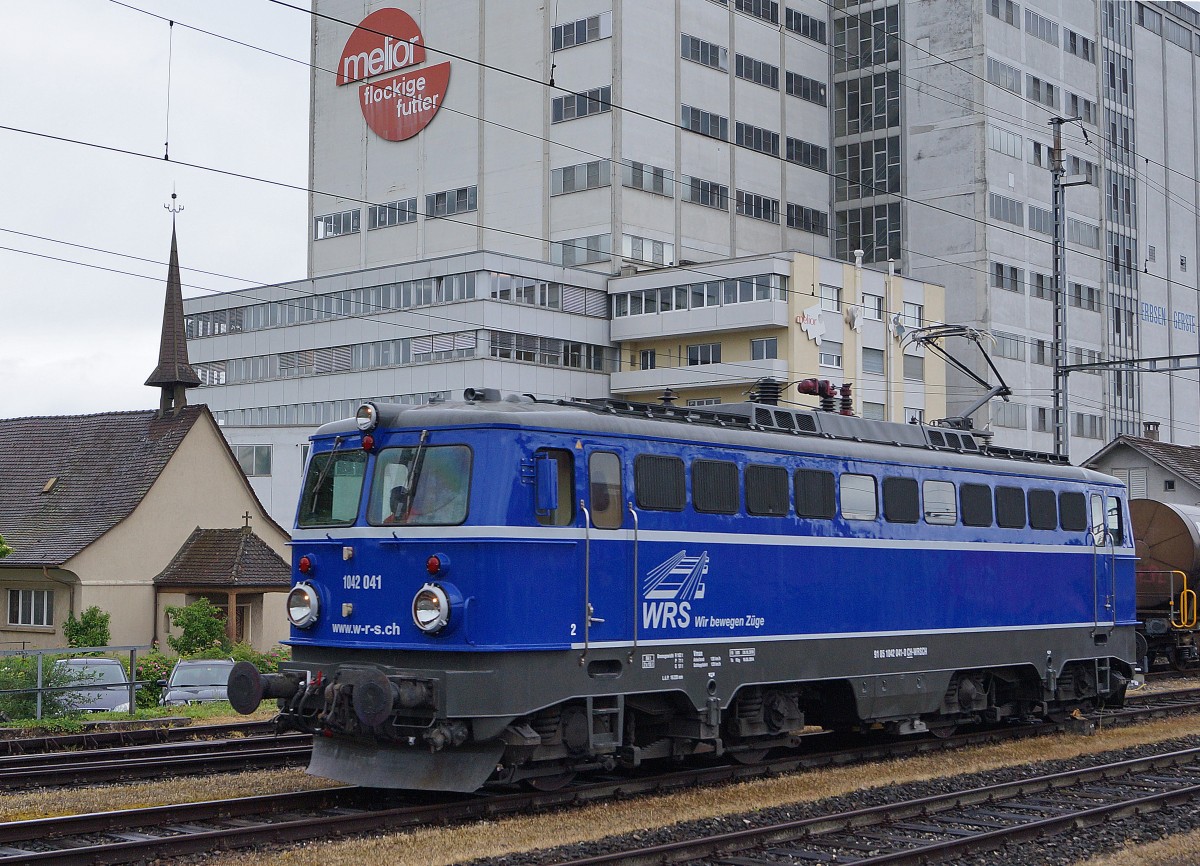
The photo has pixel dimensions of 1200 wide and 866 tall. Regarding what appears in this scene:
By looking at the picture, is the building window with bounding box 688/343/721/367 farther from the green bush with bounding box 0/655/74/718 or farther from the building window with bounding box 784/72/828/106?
the green bush with bounding box 0/655/74/718

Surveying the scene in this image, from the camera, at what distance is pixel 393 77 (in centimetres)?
9012

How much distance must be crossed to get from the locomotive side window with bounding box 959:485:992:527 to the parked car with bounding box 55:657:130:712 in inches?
575

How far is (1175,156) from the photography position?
339 feet

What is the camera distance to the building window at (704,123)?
271 feet

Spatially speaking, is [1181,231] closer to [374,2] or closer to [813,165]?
[813,165]

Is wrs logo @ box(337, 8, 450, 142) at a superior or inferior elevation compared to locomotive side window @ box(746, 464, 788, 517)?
superior

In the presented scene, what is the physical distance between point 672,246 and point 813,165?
16387mm

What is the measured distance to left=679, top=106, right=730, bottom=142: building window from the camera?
82.7m

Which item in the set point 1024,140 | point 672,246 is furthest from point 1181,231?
point 672,246

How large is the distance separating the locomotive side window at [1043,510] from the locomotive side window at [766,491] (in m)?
5.85

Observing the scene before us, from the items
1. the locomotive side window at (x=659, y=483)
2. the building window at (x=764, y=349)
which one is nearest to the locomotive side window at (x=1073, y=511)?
the locomotive side window at (x=659, y=483)

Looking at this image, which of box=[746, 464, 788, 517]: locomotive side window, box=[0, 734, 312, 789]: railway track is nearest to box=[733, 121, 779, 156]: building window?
box=[746, 464, 788, 517]: locomotive side window

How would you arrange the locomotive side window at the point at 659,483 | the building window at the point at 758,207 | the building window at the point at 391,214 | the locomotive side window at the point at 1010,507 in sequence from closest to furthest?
the locomotive side window at the point at 659,483
the locomotive side window at the point at 1010,507
the building window at the point at 758,207
the building window at the point at 391,214

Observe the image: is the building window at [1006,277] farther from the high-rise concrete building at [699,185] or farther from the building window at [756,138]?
the building window at [756,138]
